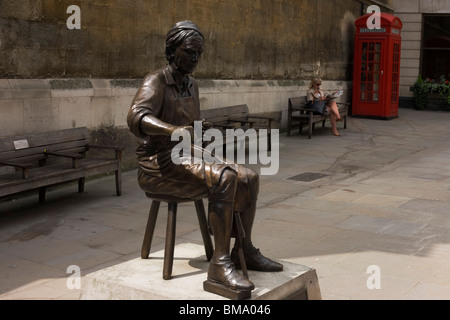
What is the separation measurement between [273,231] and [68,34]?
387cm

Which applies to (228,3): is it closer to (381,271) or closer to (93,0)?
(93,0)

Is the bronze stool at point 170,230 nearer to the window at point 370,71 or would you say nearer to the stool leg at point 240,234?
the stool leg at point 240,234

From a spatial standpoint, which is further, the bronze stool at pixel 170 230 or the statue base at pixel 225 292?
the bronze stool at pixel 170 230

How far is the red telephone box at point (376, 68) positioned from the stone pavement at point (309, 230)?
6.98 m

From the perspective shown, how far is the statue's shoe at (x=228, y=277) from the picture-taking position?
3334mm

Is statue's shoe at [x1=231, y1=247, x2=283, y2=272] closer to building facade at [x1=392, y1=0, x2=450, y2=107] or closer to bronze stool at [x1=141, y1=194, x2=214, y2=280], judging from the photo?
bronze stool at [x1=141, y1=194, x2=214, y2=280]

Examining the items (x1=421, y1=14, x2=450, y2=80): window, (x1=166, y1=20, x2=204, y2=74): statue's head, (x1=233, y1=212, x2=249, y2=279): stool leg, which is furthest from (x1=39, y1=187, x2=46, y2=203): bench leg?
(x1=421, y1=14, x2=450, y2=80): window

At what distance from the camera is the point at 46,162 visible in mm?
7109

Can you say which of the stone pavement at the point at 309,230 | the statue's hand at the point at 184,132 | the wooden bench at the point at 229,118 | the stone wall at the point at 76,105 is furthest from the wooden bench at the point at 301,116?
the statue's hand at the point at 184,132

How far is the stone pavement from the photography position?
14.9 feet

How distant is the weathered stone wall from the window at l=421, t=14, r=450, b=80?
720 centimetres
